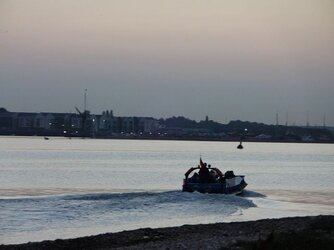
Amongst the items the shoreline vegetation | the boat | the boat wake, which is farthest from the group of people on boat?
the shoreline vegetation

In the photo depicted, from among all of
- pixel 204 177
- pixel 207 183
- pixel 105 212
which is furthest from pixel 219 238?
pixel 204 177

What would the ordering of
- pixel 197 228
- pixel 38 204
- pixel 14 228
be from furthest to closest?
pixel 38 204 < pixel 14 228 < pixel 197 228

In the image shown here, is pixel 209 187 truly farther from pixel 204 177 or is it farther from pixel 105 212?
pixel 105 212

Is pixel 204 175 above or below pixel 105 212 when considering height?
above

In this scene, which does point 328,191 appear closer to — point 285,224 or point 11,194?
point 11,194

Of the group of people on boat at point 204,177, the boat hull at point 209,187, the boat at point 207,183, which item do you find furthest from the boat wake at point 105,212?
the group of people on boat at point 204,177

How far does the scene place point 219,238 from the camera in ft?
69.5

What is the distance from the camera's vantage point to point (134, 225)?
29.6 metres

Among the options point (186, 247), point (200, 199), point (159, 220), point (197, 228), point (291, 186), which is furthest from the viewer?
point (291, 186)

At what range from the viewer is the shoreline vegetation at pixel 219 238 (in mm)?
17969

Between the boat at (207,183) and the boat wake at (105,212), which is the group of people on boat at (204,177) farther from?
the boat wake at (105,212)

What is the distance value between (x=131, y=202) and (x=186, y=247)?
19214 millimetres

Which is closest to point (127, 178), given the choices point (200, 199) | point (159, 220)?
point (200, 199)

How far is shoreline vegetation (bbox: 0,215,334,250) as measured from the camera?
18.0m
